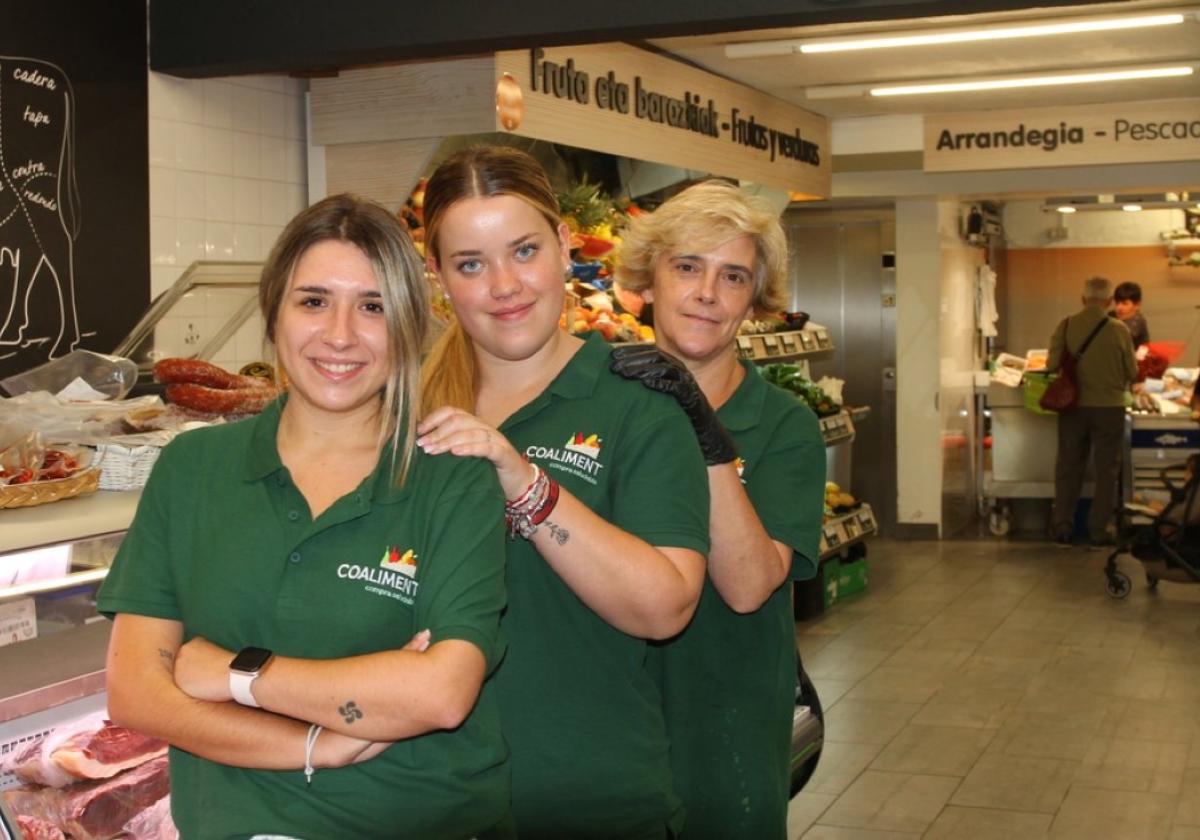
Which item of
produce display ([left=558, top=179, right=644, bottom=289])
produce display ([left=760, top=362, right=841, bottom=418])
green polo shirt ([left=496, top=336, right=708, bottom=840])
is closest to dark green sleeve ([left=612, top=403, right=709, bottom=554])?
green polo shirt ([left=496, top=336, right=708, bottom=840])

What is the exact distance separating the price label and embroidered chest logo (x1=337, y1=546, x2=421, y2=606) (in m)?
1.13

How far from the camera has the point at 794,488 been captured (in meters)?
2.79

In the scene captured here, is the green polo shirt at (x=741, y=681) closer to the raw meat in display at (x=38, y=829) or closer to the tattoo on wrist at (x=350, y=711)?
the tattoo on wrist at (x=350, y=711)

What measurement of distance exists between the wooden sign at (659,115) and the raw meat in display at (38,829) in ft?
9.79

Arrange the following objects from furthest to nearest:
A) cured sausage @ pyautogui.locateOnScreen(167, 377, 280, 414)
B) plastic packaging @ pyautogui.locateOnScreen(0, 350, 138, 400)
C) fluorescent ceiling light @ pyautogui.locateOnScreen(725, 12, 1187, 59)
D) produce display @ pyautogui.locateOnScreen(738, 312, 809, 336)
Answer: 1. produce display @ pyautogui.locateOnScreen(738, 312, 809, 336)
2. fluorescent ceiling light @ pyautogui.locateOnScreen(725, 12, 1187, 59)
3. plastic packaging @ pyautogui.locateOnScreen(0, 350, 138, 400)
4. cured sausage @ pyautogui.locateOnScreen(167, 377, 280, 414)

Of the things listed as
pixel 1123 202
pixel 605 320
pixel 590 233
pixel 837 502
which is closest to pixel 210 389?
pixel 605 320

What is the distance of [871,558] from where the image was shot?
435 inches

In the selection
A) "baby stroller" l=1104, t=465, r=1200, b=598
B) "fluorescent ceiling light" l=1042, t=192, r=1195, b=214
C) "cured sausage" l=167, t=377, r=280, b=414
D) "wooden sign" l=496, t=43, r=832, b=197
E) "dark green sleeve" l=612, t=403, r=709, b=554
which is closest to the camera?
"dark green sleeve" l=612, t=403, r=709, b=554

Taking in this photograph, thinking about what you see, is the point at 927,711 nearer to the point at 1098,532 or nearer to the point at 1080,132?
the point at 1080,132

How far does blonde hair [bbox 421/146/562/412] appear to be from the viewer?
2.22m

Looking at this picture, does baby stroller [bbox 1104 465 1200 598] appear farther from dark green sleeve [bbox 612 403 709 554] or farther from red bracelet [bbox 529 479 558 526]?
red bracelet [bbox 529 479 558 526]

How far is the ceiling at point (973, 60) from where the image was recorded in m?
6.63

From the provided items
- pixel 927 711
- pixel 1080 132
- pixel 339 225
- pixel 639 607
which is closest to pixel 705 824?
pixel 639 607

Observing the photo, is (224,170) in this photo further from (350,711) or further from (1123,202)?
(1123,202)
